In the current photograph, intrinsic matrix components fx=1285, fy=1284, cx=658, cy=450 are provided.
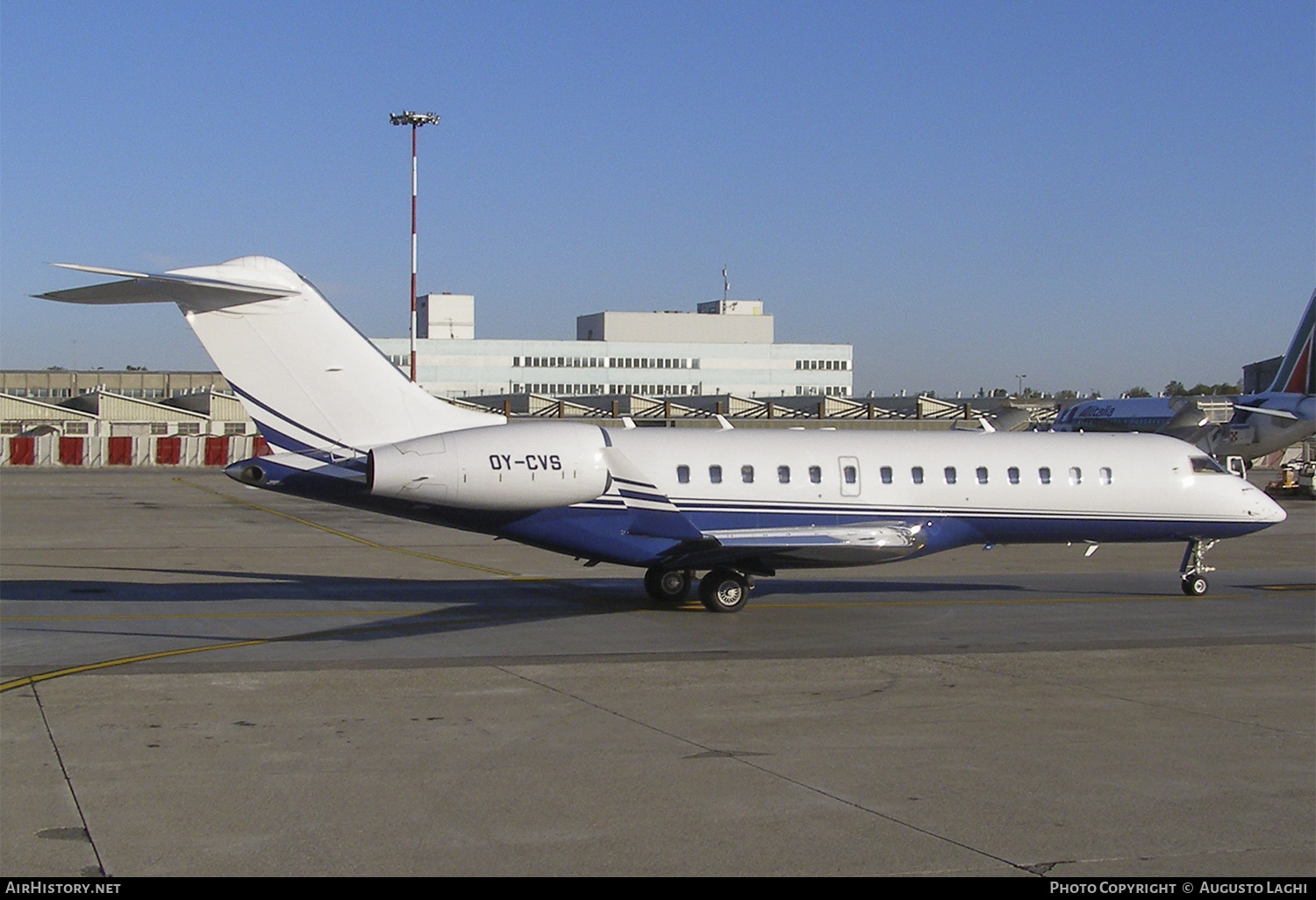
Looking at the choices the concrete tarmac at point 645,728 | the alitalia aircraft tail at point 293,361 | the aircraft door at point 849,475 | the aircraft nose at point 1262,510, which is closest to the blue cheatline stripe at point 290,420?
the alitalia aircraft tail at point 293,361

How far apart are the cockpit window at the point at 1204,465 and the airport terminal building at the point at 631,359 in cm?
6747

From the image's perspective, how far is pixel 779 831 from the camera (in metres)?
8.42

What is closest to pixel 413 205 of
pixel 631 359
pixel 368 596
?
pixel 368 596

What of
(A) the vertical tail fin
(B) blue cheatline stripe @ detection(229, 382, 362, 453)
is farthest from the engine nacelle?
(A) the vertical tail fin

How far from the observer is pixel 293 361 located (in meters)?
17.2

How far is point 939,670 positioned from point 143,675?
28.5 feet

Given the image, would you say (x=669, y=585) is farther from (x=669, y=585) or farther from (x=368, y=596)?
(x=368, y=596)

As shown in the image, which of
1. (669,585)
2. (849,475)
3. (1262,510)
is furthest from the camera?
(1262,510)

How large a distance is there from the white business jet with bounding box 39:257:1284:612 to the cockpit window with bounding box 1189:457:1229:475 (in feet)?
0.11

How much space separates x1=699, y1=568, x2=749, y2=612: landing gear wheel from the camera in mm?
18922

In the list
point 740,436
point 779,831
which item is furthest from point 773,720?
point 740,436

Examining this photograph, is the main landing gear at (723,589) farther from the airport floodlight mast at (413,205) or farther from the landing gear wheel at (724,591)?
the airport floodlight mast at (413,205)

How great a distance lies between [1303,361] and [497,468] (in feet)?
149

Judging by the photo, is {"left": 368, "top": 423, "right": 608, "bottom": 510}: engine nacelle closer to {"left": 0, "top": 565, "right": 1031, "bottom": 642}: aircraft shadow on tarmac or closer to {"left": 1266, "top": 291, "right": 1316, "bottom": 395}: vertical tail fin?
{"left": 0, "top": 565, "right": 1031, "bottom": 642}: aircraft shadow on tarmac
